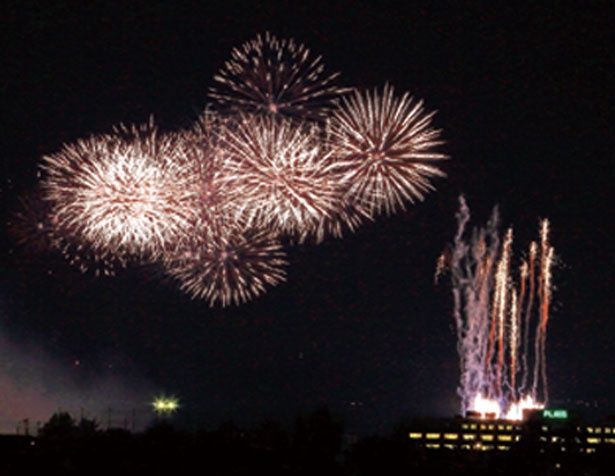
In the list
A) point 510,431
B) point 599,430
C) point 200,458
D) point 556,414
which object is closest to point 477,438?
point 510,431

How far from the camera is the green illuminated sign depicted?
185m

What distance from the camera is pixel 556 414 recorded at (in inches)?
7328

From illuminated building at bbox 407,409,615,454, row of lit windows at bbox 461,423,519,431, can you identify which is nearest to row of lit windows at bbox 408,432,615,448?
illuminated building at bbox 407,409,615,454

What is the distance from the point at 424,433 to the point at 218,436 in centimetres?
11114

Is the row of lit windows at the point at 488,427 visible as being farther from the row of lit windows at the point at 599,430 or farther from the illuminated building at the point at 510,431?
the row of lit windows at the point at 599,430

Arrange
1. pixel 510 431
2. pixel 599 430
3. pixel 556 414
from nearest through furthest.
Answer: pixel 599 430
pixel 556 414
pixel 510 431

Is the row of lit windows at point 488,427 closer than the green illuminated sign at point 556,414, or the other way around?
the green illuminated sign at point 556,414

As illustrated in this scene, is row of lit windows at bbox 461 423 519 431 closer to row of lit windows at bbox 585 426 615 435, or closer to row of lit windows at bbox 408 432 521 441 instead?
row of lit windows at bbox 408 432 521 441

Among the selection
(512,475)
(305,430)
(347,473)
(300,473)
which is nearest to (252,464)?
(300,473)

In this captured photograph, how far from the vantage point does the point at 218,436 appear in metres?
89.2

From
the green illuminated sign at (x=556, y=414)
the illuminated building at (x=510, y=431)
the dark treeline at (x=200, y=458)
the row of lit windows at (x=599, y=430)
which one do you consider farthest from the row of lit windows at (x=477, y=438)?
the dark treeline at (x=200, y=458)

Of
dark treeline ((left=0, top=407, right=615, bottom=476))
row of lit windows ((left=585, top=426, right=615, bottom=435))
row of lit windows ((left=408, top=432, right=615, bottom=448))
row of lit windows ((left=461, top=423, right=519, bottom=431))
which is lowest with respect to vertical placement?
row of lit windows ((left=408, top=432, right=615, bottom=448))

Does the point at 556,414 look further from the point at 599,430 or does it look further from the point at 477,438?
the point at 477,438

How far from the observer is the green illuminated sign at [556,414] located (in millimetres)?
185125
